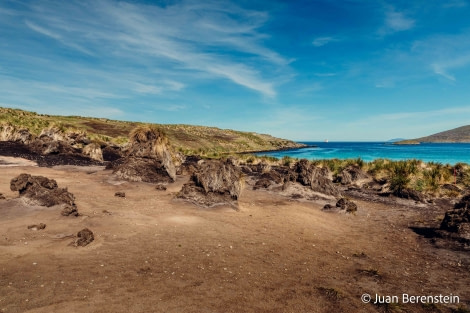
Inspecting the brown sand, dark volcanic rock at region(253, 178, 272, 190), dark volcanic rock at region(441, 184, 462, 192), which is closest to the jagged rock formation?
the brown sand

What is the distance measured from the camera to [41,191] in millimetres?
13398

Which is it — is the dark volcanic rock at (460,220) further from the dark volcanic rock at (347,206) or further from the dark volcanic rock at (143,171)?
the dark volcanic rock at (143,171)

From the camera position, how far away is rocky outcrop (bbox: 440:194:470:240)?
494 inches

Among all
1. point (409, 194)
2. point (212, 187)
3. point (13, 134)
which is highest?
point (13, 134)

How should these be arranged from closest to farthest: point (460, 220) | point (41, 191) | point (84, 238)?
point (84, 238) → point (460, 220) → point (41, 191)

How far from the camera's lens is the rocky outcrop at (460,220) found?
12539 mm

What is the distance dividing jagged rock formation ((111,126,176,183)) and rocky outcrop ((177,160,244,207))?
Result: 240 inches

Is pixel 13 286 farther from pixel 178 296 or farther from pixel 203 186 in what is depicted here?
pixel 203 186

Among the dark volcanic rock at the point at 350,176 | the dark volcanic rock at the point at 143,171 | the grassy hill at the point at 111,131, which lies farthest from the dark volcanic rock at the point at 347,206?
the grassy hill at the point at 111,131

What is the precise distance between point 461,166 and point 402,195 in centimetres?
1618

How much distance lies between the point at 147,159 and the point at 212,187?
8.15 metres

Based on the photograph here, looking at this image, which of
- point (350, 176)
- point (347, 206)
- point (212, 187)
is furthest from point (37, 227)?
point (350, 176)

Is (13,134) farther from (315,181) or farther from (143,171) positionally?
(315,181)

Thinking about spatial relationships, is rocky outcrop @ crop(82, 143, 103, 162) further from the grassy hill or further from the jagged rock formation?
the grassy hill
